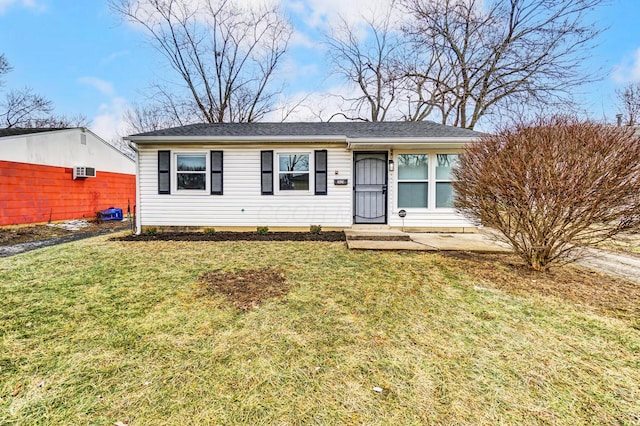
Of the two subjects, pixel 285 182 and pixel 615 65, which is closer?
pixel 285 182

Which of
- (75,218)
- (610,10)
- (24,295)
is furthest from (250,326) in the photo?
(610,10)

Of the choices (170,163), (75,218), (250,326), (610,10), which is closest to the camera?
(250,326)

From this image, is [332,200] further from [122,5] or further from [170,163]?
[122,5]

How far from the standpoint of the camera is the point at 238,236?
726 centimetres

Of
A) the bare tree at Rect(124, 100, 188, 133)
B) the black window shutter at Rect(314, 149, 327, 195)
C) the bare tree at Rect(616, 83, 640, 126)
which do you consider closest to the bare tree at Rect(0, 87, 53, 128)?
the bare tree at Rect(124, 100, 188, 133)

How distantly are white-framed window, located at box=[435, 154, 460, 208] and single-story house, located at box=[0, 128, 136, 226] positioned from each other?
1287cm

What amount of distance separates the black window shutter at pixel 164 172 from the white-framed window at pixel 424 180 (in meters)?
6.32

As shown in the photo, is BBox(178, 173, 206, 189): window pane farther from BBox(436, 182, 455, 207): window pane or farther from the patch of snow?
BBox(436, 182, 455, 207): window pane

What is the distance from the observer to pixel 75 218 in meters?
10.9

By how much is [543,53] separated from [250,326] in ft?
60.9

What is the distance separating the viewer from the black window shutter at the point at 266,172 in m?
7.64

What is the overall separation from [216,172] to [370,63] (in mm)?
14901

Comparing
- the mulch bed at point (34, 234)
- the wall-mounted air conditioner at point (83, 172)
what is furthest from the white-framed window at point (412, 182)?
the wall-mounted air conditioner at point (83, 172)

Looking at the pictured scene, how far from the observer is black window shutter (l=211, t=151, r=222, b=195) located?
7.61 m
